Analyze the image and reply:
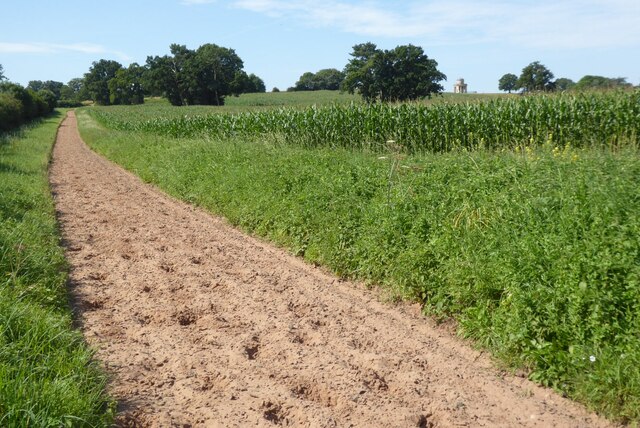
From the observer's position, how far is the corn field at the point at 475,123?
44.1ft

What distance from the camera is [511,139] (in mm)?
14352

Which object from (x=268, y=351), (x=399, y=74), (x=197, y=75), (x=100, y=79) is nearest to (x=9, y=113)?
(x=399, y=74)

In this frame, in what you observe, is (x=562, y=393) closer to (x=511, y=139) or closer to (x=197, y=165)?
(x=511, y=139)

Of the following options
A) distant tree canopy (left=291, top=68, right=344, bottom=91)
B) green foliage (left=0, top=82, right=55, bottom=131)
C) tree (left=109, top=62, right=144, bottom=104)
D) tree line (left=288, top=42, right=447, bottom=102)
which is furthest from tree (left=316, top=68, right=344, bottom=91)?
tree line (left=288, top=42, right=447, bottom=102)

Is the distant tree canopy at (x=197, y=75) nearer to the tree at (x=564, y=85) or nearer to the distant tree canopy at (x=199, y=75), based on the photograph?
the distant tree canopy at (x=199, y=75)

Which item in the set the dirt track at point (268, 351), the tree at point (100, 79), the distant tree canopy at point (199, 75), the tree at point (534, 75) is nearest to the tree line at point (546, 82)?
the tree at point (534, 75)

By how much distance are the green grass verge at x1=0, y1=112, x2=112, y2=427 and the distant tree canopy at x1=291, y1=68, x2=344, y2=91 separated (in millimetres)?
115004

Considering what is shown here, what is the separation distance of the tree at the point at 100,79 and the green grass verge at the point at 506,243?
129740mm

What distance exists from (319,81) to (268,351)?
123227mm

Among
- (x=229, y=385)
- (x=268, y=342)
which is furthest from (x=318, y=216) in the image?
(x=229, y=385)

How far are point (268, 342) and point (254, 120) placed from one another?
669 inches

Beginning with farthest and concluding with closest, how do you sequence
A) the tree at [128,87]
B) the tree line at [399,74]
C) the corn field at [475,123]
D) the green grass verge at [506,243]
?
the tree at [128,87] < the tree line at [399,74] < the corn field at [475,123] < the green grass verge at [506,243]

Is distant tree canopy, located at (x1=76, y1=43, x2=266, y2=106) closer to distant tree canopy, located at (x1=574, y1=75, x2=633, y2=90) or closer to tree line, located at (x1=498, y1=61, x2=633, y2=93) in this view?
tree line, located at (x1=498, y1=61, x2=633, y2=93)

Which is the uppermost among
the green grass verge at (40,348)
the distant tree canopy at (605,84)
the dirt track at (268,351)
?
the distant tree canopy at (605,84)
